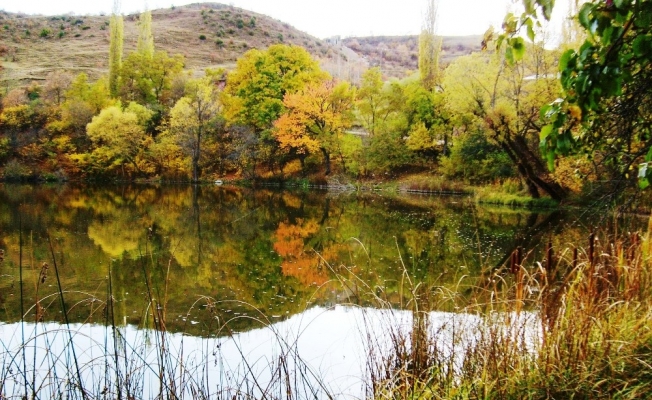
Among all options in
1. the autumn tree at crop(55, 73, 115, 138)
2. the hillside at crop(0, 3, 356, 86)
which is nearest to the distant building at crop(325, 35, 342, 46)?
the hillside at crop(0, 3, 356, 86)

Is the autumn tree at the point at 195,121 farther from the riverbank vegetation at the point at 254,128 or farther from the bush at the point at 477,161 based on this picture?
the bush at the point at 477,161

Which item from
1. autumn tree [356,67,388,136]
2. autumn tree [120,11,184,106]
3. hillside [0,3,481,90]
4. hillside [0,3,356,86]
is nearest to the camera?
autumn tree [356,67,388,136]

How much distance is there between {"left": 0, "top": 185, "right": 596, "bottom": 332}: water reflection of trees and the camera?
6691mm

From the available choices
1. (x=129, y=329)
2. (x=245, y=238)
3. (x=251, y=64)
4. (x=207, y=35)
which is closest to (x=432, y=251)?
(x=245, y=238)

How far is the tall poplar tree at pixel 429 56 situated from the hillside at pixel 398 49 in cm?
4177

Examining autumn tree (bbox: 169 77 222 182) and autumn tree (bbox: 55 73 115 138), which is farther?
autumn tree (bbox: 55 73 115 138)

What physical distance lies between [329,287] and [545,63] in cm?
1516

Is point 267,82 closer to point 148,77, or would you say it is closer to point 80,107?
point 148,77

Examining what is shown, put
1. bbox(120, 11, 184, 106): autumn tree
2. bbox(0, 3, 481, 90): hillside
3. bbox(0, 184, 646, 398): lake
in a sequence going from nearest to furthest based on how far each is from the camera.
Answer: bbox(0, 184, 646, 398): lake, bbox(120, 11, 184, 106): autumn tree, bbox(0, 3, 481, 90): hillside

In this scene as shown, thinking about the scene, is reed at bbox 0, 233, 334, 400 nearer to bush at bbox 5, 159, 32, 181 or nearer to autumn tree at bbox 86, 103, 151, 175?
autumn tree at bbox 86, 103, 151, 175

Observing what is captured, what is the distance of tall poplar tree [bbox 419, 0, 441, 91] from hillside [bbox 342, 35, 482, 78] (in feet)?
137

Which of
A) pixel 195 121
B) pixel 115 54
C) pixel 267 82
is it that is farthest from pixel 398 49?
pixel 195 121

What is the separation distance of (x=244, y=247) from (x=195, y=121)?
21.7m

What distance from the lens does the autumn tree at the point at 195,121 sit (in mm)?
30266
